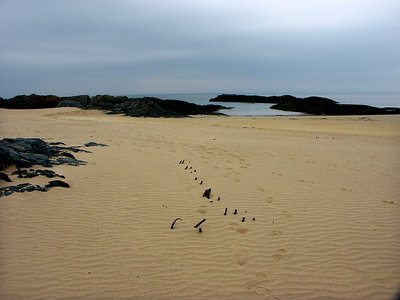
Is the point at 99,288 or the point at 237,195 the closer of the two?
the point at 99,288

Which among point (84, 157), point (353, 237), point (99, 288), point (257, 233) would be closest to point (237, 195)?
point (257, 233)

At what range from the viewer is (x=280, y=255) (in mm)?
4215

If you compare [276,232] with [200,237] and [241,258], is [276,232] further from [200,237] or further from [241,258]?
[200,237]

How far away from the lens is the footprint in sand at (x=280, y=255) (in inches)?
162

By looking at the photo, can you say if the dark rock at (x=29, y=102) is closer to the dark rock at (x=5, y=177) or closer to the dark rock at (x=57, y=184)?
the dark rock at (x=5, y=177)

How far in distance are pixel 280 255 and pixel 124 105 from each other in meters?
37.5

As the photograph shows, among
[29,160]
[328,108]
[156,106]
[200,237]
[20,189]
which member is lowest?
[200,237]

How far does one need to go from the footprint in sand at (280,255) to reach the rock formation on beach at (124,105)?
2944 cm

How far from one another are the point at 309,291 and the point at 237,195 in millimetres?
3211

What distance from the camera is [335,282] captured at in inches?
144

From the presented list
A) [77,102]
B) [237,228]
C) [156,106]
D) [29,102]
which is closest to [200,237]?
[237,228]

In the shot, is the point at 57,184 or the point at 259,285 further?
the point at 57,184

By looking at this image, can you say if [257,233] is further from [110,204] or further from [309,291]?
[110,204]

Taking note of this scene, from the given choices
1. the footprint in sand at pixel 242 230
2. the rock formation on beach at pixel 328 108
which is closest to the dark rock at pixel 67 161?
the footprint in sand at pixel 242 230
